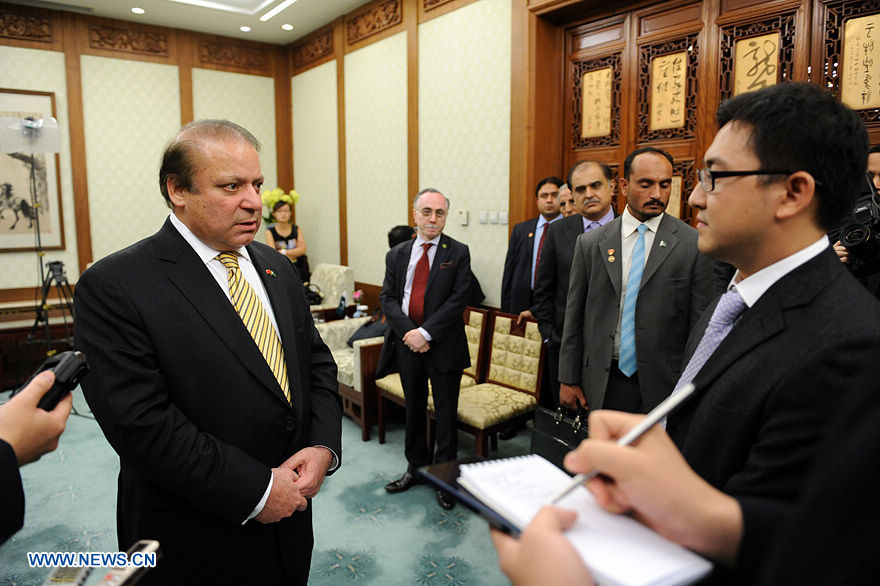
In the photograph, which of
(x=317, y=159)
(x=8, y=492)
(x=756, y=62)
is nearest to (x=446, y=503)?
(x=8, y=492)

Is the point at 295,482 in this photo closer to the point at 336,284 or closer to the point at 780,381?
the point at 780,381

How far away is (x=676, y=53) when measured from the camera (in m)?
3.70

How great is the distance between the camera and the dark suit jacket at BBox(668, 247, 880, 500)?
2.67 feet

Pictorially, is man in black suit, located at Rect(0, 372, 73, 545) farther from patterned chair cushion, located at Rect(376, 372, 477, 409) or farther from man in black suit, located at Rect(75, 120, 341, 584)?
patterned chair cushion, located at Rect(376, 372, 477, 409)

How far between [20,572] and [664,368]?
3.07 metres

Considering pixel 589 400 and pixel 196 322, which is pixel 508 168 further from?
pixel 196 322

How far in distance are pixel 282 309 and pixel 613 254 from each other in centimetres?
150

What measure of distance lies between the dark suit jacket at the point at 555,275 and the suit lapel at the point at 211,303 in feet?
7.23

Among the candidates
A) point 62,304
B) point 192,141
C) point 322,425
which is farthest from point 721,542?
point 62,304

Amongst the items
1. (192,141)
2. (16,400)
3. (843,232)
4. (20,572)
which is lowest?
(20,572)

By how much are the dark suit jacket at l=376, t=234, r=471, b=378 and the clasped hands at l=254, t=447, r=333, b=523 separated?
172 centimetres

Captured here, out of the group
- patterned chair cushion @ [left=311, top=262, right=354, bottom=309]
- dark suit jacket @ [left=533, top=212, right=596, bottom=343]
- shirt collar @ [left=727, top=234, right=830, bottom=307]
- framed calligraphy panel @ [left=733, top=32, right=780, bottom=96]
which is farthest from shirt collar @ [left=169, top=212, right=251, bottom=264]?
patterned chair cushion @ [left=311, top=262, right=354, bottom=309]

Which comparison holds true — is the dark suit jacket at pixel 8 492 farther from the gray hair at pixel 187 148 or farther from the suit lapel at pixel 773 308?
the suit lapel at pixel 773 308

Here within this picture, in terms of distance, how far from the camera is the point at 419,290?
11.3ft
